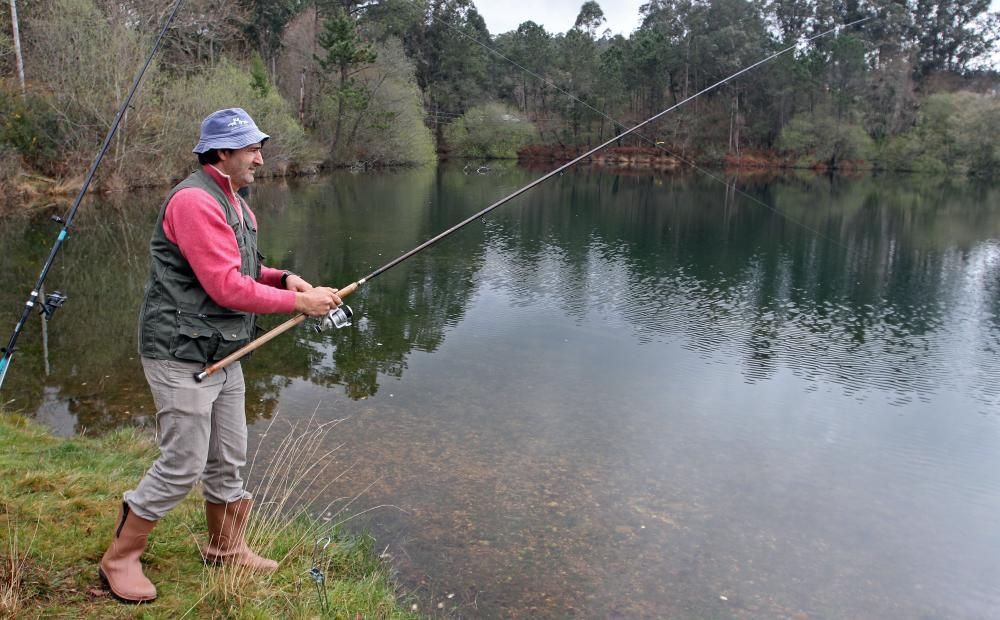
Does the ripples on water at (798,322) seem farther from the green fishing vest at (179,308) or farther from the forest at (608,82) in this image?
the forest at (608,82)

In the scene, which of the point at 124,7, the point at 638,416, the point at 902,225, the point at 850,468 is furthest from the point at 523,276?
the point at 124,7

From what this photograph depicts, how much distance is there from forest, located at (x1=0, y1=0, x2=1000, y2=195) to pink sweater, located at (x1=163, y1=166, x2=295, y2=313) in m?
25.9

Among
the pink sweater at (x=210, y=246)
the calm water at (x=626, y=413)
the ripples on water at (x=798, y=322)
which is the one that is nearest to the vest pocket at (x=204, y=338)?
the pink sweater at (x=210, y=246)

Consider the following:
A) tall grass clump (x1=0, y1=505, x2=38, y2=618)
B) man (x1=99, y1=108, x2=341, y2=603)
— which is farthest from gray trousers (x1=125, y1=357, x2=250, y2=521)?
tall grass clump (x1=0, y1=505, x2=38, y2=618)

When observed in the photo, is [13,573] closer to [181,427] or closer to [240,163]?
[181,427]

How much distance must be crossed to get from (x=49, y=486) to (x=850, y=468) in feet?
19.5

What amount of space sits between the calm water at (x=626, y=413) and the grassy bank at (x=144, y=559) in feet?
1.98

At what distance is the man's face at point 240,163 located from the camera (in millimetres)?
3064

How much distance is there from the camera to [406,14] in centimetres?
5416

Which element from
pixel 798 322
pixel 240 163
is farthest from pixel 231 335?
pixel 798 322

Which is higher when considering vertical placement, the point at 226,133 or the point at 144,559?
the point at 226,133

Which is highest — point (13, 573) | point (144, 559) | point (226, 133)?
point (226, 133)

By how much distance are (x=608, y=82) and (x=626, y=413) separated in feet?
191

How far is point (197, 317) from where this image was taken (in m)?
3.02
